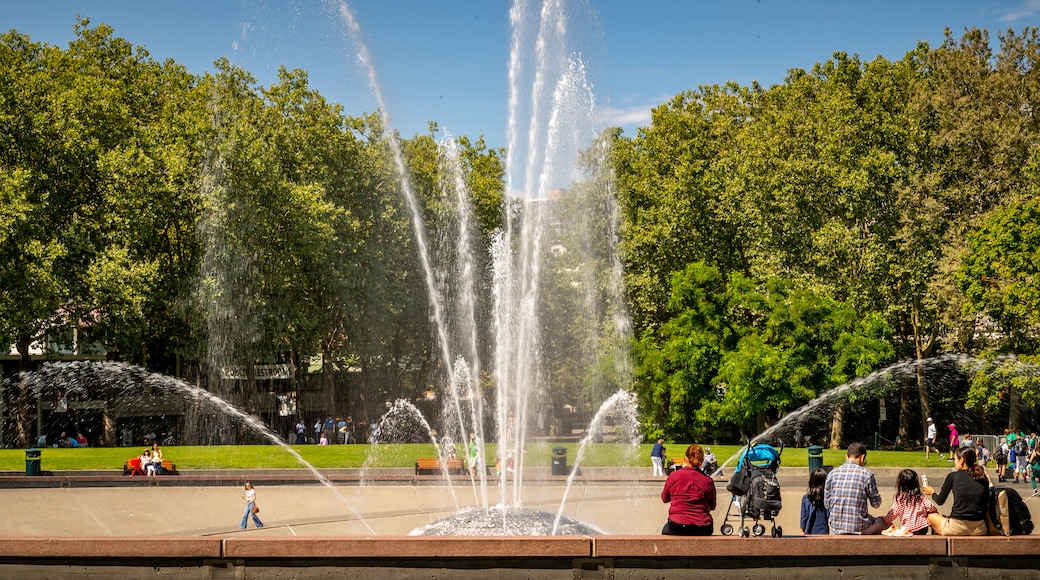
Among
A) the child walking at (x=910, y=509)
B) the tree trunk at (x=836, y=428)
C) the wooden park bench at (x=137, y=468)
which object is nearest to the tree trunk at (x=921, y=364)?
the tree trunk at (x=836, y=428)

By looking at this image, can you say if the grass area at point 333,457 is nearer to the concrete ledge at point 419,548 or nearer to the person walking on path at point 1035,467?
the person walking on path at point 1035,467

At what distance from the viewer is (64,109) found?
135 ft

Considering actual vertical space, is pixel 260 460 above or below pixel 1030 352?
below

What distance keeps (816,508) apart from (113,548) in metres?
6.76

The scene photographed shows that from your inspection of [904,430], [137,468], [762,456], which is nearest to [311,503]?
[137,468]

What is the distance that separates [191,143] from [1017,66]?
109 ft

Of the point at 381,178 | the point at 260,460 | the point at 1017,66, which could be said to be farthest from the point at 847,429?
the point at 260,460

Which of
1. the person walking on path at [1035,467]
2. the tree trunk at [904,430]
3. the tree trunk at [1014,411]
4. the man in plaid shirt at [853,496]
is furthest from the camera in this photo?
the tree trunk at [904,430]

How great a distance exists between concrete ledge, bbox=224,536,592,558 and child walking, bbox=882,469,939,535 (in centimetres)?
314

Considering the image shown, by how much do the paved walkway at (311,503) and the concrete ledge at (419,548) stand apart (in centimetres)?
789

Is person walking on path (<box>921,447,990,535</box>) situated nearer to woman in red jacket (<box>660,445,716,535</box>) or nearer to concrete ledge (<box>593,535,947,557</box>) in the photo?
concrete ledge (<box>593,535,947,557</box>)

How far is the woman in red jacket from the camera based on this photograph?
10156 mm

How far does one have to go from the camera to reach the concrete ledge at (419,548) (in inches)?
383

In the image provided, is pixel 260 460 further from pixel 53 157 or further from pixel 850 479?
pixel 850 479
